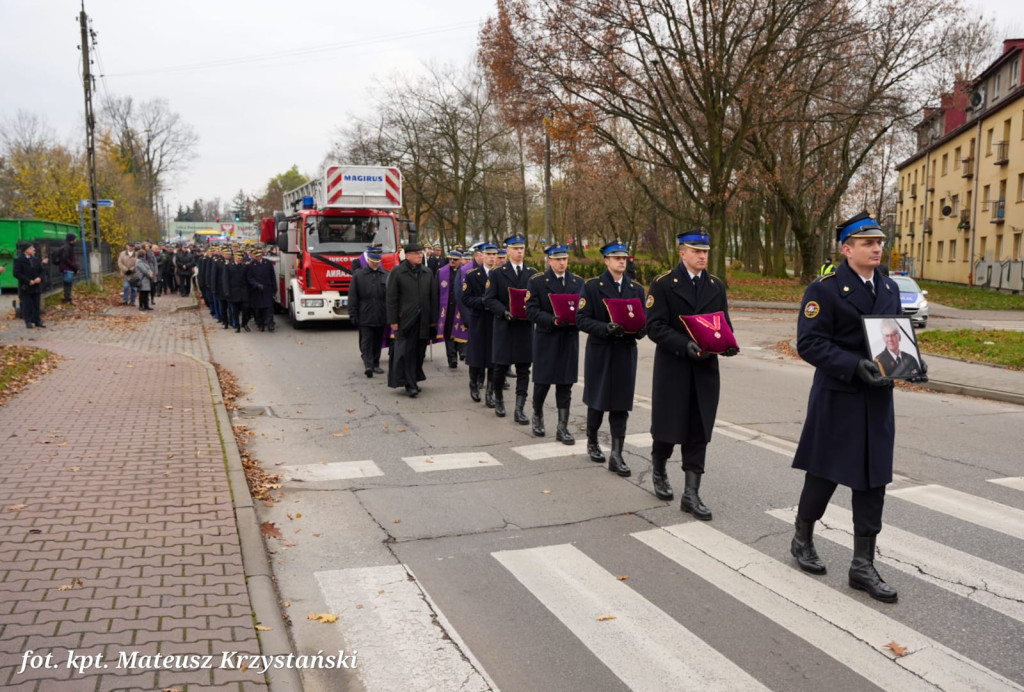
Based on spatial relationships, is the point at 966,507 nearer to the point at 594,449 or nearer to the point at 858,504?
the point at 858,504

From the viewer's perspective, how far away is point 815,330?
4742mm

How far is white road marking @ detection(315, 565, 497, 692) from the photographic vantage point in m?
3.77

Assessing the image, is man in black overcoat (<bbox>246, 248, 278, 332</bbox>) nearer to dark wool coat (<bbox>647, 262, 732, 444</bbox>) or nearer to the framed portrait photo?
dark wool coat (<bbox>647, 262, 732, 444</bbox>)

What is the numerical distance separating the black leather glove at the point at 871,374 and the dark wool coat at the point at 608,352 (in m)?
2.78

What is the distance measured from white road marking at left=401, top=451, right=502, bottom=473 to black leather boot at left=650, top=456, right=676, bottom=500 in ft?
5.35

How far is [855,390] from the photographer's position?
185 inches

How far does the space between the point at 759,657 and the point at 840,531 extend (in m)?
2.08

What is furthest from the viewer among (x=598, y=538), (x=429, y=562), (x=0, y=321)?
(x=0, y=321)

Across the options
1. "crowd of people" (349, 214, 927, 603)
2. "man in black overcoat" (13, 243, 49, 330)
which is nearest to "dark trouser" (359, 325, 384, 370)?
"crowd of people" (349, 214, 927, 603)

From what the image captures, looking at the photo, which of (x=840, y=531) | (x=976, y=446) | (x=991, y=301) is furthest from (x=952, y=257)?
(x=840, y=531)

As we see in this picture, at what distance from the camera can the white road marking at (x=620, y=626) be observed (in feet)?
12.4

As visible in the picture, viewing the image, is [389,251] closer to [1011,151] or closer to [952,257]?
[1011,151]

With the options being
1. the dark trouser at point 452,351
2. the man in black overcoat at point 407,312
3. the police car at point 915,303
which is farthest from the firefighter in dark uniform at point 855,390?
the police car at point 915,303

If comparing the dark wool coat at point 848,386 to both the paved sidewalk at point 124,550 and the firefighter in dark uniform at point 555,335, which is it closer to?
the paved sidewalk at point 124,550
